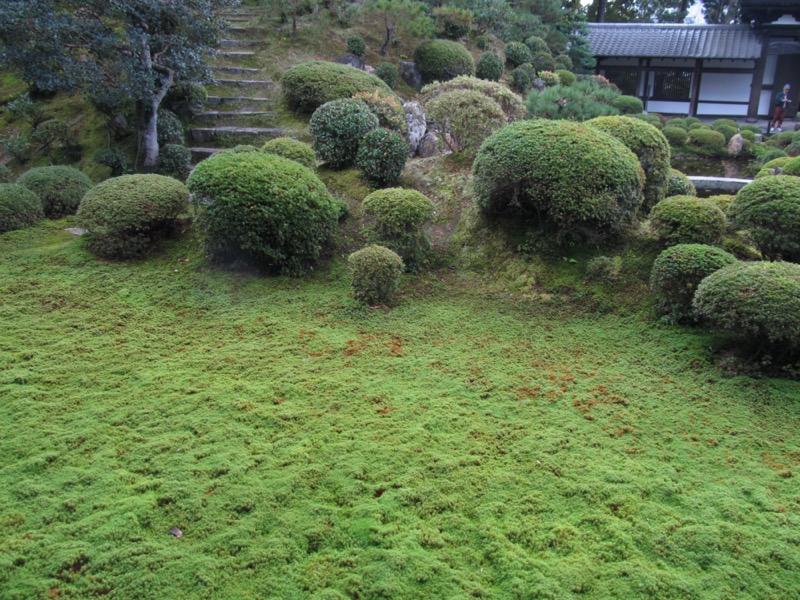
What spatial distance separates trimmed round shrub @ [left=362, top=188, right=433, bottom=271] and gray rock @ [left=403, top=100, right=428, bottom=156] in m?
4.97

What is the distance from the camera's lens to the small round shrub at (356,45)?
59.0ft

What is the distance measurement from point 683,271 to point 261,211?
5.12m

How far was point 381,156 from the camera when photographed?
397 inches

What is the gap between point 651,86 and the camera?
83.0 feet

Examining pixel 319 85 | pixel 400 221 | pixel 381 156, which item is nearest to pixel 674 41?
pixel 319 85

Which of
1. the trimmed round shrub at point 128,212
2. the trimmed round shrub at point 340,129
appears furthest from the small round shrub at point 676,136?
the trimmed round shrub at point 128,212

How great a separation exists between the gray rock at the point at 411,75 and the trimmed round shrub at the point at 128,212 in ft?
37.7

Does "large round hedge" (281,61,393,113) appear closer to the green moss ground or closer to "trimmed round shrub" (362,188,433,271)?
"trimmed round shrub" (362,188,433,271)

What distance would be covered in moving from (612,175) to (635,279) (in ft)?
4.58

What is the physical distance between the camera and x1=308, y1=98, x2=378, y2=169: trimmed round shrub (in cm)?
1072

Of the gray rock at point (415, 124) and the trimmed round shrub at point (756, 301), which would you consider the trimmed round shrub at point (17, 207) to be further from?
the trimmed round shrub at point (756, 301)

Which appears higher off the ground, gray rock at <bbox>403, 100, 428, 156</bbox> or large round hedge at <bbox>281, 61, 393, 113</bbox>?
large round hedge at <bbox>281, 61, 393, 113</bbox>

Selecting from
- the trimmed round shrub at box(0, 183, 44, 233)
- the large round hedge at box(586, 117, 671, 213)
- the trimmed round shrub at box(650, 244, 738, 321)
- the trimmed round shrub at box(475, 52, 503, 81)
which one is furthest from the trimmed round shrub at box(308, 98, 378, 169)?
the trimmed round shrub at box(475, 52, 503, 81)

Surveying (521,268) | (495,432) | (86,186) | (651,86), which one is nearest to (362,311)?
(521,268)
